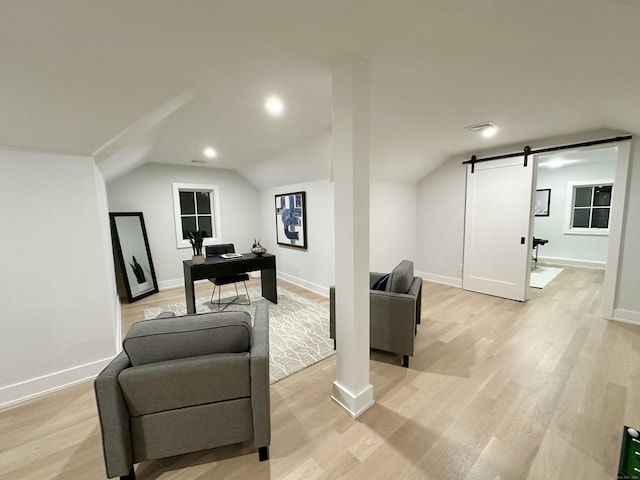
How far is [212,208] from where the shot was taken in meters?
5.39

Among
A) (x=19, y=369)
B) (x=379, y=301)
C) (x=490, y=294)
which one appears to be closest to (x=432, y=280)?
(x=490, y=294)

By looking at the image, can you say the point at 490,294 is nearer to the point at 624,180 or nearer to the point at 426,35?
the point at 624,180

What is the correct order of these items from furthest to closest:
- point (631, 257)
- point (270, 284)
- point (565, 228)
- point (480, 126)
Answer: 1. point (565, 228)
2. point (270, 284)
3. point (631, 257)
4. point (480, 126)

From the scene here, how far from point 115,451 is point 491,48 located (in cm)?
307

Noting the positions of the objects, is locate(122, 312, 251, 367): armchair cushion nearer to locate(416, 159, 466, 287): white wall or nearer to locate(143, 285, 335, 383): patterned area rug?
locate(143, 285, 335, 383): patterned area rug

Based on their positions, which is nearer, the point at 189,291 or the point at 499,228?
the point at 189,291

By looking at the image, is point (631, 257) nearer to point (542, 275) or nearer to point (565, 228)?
point (542, 275)

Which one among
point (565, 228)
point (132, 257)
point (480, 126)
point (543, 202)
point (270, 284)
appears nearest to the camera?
point (480, 126)

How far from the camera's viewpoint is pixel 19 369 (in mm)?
2012

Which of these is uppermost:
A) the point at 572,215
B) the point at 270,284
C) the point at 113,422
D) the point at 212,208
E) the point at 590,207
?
the point at 212,208

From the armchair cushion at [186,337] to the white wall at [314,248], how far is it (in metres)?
2.78

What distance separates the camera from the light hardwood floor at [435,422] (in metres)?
1.42

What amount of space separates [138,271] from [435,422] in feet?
15.9

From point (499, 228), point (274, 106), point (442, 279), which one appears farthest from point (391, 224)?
point (274, 106)
